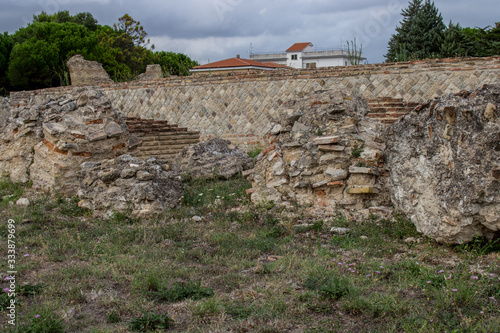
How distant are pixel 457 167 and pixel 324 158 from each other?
2095mm

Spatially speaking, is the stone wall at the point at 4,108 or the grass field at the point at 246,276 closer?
the grass field at the point at 246,276

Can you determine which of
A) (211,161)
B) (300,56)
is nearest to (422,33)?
(211,161)

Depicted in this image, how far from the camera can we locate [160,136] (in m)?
12.0

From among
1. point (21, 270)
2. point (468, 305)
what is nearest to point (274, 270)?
point (468, 305)

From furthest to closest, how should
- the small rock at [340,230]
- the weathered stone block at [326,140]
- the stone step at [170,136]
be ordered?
the stone step at [170,136] → the weathered stone block at [326,140] → the small rock at [340,230]

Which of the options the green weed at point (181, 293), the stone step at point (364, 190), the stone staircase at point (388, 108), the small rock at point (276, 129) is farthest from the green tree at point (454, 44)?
the green weed at point (181, 293)

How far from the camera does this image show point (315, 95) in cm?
704

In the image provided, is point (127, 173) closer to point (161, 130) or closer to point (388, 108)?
point (388, 108)

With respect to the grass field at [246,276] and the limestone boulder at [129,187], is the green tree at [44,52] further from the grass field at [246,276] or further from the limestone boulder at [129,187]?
the grass field at [246,276]

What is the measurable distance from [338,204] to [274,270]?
2116 millimetres

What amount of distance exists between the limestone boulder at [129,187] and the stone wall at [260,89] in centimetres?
400

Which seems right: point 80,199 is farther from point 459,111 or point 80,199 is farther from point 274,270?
point 459,111

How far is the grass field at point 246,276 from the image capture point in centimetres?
294

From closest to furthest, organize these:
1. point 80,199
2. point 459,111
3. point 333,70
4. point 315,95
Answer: point 459,111 < point 80,199 < point 315,95 < point 333,70
